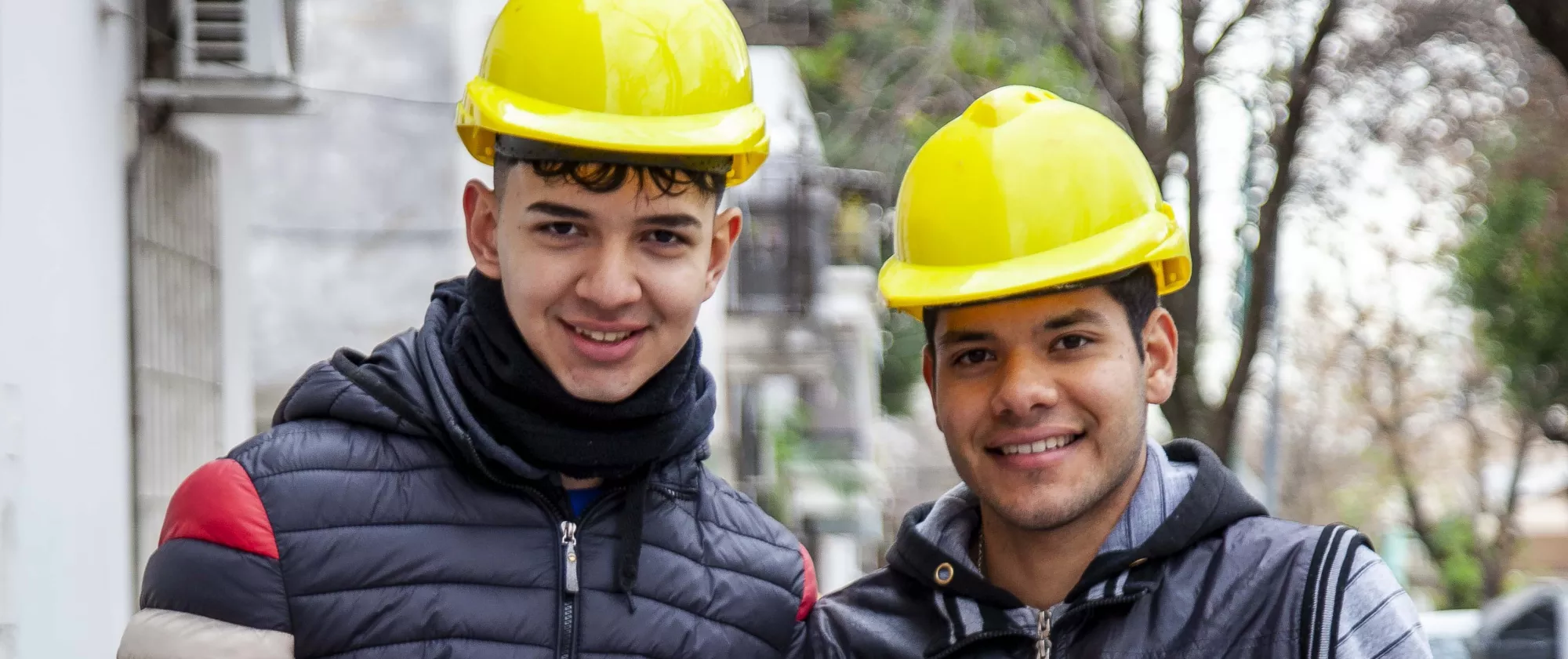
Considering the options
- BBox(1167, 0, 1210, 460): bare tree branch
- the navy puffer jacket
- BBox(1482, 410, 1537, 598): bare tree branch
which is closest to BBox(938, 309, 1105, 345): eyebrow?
the navy puffer jacket

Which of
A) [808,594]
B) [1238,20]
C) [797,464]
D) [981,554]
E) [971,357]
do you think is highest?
[1238,20]

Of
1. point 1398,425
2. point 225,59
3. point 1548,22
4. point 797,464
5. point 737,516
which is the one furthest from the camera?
point 1398,425

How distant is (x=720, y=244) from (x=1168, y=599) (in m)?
1.00

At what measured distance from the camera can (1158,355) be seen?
2898mm

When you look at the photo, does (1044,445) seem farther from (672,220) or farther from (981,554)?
(672,220)

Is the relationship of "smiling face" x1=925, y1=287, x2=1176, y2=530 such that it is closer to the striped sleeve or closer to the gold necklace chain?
the gold necklace chain

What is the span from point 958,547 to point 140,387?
372cm

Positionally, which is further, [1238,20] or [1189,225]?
[1189,225]

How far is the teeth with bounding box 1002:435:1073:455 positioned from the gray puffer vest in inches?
7.8

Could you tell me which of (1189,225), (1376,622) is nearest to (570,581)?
(1376,622)

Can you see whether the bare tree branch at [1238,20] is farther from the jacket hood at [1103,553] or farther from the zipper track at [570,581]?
the zipper track at [570,581]

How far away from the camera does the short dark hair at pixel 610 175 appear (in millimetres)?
2777

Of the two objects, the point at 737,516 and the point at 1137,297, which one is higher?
the point at 1137,297

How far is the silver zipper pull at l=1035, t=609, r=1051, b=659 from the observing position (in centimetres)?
272
